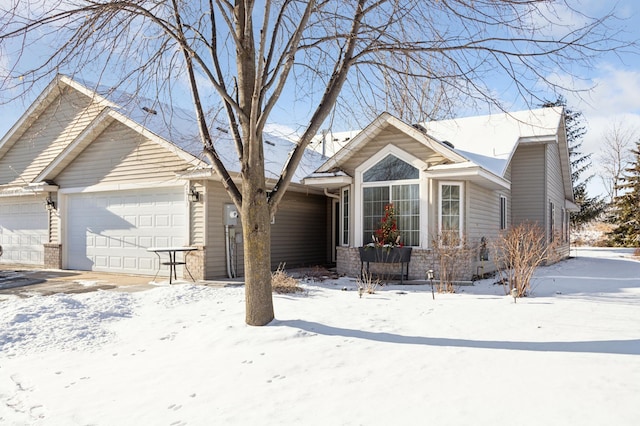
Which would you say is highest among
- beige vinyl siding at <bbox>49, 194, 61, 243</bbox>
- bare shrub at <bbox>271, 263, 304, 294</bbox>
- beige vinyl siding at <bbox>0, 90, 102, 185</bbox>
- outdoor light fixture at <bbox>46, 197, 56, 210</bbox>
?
beige vinyl siding at <bbox>0, 90, 102, 185</bbox>

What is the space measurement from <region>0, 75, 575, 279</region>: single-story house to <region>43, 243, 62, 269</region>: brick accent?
0.13 ft

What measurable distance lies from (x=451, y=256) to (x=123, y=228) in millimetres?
8505

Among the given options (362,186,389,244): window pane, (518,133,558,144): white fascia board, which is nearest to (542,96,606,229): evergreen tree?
(518,133,558,144): white fascia board

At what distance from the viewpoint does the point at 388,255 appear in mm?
10383

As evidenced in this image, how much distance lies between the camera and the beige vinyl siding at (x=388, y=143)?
1043 centimetres

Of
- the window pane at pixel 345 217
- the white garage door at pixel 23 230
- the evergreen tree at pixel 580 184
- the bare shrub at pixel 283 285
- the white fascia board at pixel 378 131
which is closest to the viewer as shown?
the bare shrub at pixel 283 285

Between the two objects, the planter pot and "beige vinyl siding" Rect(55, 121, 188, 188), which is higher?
"beige vinyl siding" Rect(55, 121, 188, 188)

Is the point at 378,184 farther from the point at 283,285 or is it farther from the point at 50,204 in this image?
the point at 50,204

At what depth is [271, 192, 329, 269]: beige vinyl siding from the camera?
13133mm

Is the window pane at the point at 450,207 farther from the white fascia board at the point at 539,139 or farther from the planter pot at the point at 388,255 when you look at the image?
the white fascia board at the point at 539,139

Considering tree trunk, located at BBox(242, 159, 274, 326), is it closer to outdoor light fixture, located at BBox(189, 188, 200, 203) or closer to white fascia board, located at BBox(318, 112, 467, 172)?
white fascia board, located at BBox(318, 112, 467, 172)

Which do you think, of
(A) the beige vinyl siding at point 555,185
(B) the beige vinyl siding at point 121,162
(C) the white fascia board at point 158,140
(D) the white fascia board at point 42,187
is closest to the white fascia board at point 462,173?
(C) the white fascia board at point 158,140

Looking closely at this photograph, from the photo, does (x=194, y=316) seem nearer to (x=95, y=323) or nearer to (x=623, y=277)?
(x=95, y=323)

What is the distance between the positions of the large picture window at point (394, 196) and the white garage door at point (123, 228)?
15.0 ft
